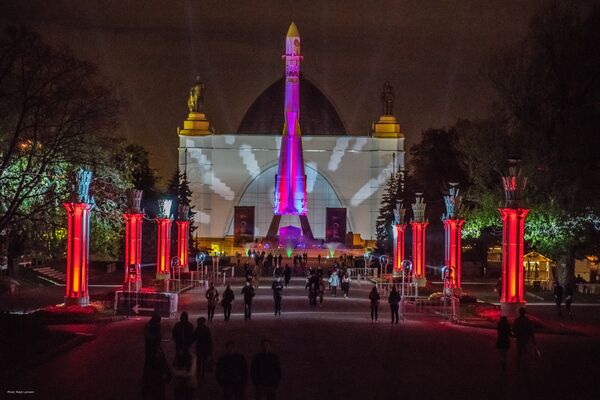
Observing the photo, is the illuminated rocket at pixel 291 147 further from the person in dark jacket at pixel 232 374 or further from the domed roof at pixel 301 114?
the person in dark jacket at pixel 232 374

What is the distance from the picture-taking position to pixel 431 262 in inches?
2847

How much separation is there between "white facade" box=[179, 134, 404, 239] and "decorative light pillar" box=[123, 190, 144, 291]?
70.5 meters

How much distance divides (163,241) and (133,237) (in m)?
11.1

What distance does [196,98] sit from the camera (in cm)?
11525

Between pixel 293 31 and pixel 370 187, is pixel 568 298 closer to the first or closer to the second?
pixel 293 31

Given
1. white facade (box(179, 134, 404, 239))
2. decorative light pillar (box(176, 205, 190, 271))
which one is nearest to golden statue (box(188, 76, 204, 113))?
white facade (box(179, 134, 404, 239))

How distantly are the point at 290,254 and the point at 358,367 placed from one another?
7134 cm

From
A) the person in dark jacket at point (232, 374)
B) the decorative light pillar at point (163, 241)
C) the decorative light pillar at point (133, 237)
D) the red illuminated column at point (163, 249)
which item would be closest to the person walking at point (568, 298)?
the decorative light pillar at point (133, 237)

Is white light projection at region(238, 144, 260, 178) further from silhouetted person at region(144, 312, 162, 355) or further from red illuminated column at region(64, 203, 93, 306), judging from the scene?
silhouetted person at region(144, 312, 162, 355)

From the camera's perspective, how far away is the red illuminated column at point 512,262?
31156mm

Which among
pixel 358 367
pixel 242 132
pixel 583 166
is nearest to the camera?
pixel 358 367

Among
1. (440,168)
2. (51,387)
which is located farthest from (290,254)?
(51,387)

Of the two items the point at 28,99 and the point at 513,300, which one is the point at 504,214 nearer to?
the point at 513,300

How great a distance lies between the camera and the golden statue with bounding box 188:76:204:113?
114m
